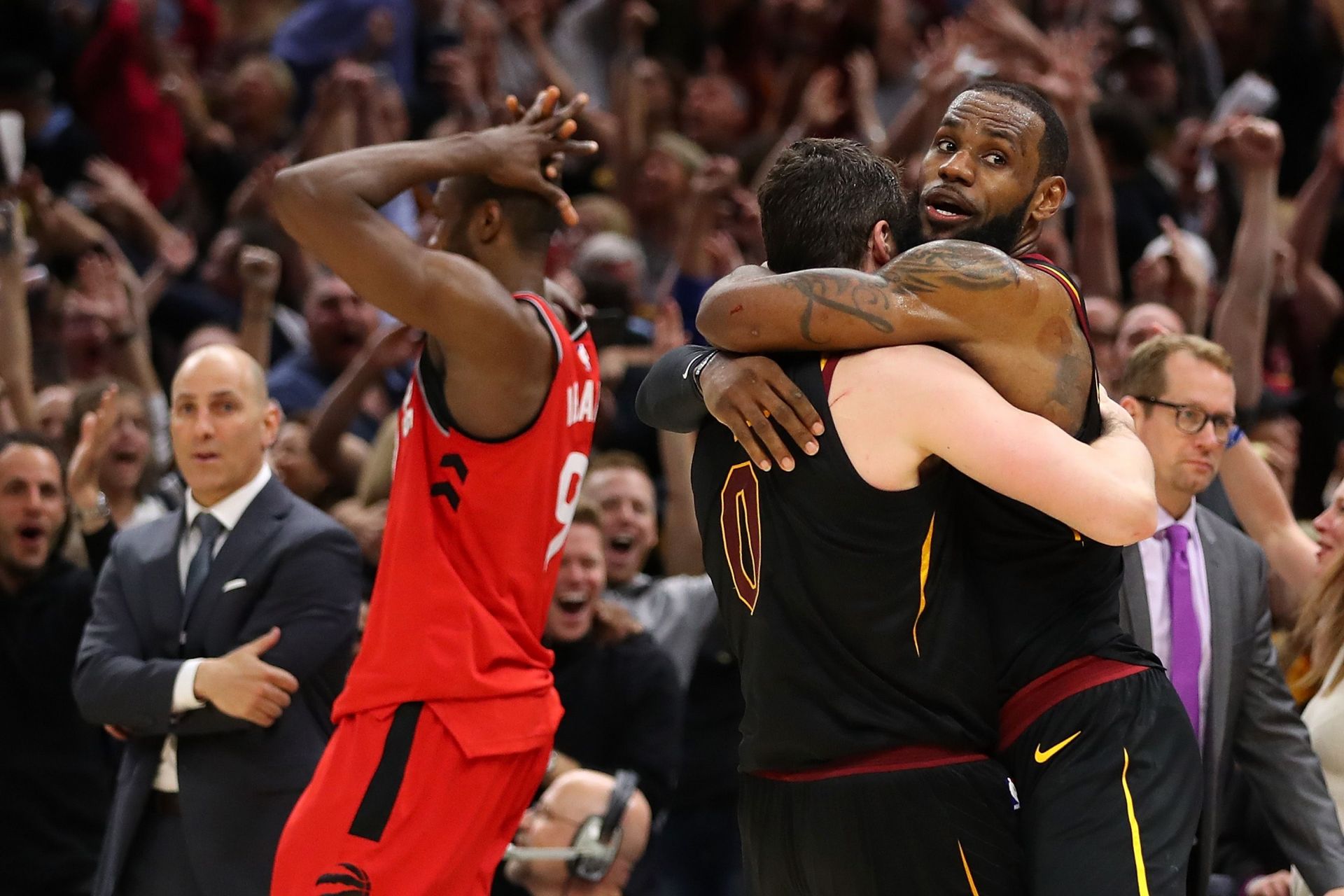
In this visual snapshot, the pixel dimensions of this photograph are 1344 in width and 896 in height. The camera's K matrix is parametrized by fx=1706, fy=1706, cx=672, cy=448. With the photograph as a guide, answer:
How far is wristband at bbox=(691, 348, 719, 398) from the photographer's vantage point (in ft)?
11.3

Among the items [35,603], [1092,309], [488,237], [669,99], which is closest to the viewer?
[488,237]

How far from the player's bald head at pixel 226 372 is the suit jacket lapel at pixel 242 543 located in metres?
0.31

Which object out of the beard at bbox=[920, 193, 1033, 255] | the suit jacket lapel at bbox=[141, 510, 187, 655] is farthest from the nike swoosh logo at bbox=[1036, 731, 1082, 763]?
the suit jacket lapel at bbox=[141, 510, 187, 655]

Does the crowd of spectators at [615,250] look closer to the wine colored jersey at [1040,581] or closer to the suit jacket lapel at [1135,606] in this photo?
the suit jacket lapel at [1135,606]

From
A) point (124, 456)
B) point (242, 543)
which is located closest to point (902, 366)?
point (242, 543)

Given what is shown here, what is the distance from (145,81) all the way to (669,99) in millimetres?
3465

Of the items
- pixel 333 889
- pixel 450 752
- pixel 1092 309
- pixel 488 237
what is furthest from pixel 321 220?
pixel 1092 309

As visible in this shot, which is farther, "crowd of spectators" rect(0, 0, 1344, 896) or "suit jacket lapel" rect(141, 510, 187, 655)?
"crowd of spectators" rect(0, 0, 1344, 896)

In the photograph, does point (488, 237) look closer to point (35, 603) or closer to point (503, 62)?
point (35, 603)

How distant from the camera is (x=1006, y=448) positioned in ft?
9.80

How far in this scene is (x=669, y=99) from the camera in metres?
11.2

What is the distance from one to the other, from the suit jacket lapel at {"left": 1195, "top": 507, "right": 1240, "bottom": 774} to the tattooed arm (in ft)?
5.62

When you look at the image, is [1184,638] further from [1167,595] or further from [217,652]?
[217,652]

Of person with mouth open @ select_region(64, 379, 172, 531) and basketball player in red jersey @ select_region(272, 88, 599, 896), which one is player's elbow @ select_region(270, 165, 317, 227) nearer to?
basketball player in red jersey @ select_region(272, 88, 599, 896)
